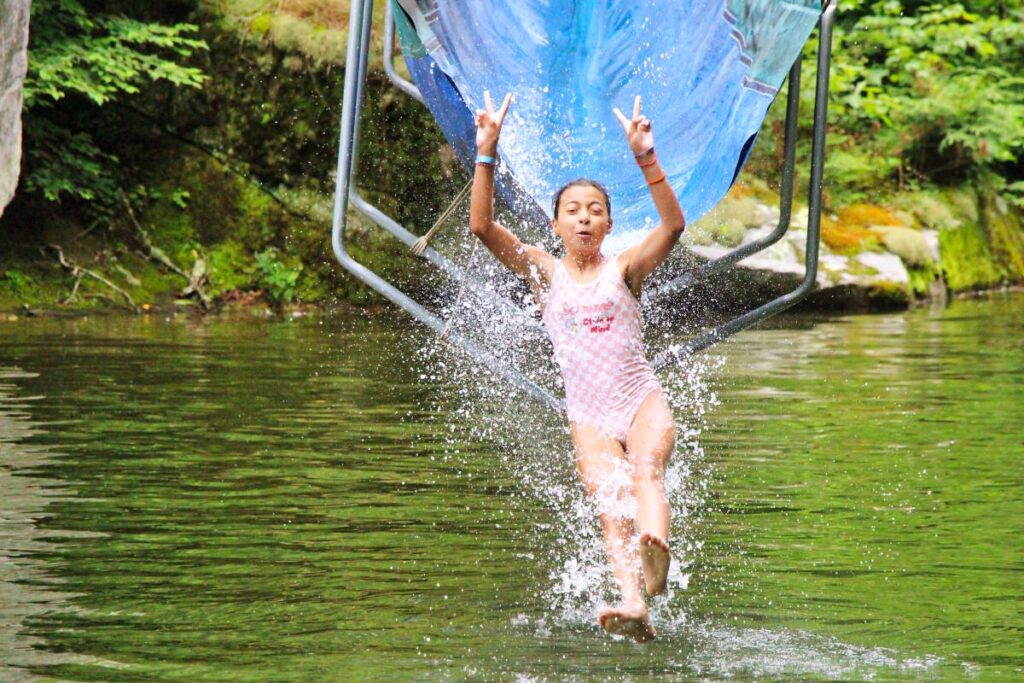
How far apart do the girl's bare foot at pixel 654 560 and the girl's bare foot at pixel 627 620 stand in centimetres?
7

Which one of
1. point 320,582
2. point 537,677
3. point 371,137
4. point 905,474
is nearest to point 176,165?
point 371,137

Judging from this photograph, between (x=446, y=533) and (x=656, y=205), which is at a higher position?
(x=656, y=205)

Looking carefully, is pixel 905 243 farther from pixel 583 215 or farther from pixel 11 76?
pixel 583 215

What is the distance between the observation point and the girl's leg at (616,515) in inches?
163

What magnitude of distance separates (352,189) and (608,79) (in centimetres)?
139

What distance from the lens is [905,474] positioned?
7.00m

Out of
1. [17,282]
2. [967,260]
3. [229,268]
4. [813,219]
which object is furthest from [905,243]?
[813,219]

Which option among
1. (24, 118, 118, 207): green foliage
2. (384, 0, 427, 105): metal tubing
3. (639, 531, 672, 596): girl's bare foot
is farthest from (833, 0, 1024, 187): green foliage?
(639, 531, 672, 596): girl's bare foot

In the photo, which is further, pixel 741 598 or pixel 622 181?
pixel 622 181

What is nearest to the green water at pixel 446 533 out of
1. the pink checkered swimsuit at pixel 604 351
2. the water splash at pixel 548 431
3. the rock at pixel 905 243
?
the water splash at pixel 548 431

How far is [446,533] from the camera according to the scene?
19.0 ft

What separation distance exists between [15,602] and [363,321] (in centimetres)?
972

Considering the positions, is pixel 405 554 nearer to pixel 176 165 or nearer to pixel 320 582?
pixel 320 582

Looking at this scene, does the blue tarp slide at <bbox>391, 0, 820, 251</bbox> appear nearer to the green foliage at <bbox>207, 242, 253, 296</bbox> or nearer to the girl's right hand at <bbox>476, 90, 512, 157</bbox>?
the girl's right hand at <bbox>476, 90, 512, 157</bbox>
